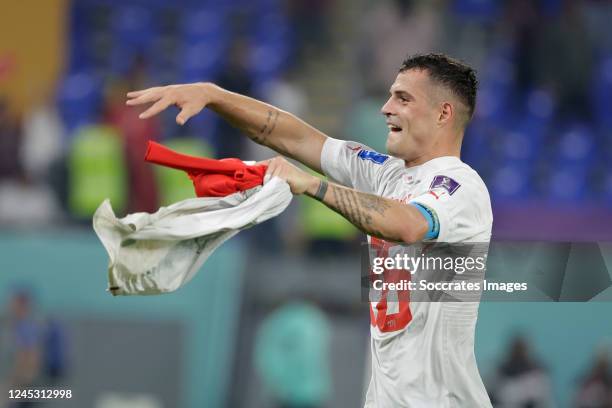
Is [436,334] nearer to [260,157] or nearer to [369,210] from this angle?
[369,210]

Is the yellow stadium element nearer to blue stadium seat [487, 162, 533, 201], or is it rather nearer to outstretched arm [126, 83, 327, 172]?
blue stadium seat [487, 162, 533, 201]

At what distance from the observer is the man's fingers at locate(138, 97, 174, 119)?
4266 mm

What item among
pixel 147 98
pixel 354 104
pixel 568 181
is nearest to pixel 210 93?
pixel 147 98

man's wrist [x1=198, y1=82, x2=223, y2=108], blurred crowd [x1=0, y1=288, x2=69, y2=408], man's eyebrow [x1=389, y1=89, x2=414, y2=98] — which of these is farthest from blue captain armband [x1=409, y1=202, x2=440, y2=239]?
blurred crowd [x1=0, y1=288, x2=69, y2=408]

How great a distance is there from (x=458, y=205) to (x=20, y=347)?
5.48 meters

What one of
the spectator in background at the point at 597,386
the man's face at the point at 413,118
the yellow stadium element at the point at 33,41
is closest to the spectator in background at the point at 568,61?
the spectator in background at the point at 597,386

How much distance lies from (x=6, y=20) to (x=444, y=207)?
1050 centimetres

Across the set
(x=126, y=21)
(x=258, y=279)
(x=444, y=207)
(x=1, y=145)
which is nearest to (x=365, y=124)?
(x=258, y=279)

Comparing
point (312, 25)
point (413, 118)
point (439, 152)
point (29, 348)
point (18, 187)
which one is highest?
point (312, 25)

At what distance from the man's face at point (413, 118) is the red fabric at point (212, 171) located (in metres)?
0.57

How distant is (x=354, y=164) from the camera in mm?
4988

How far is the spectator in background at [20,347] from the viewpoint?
8859mm

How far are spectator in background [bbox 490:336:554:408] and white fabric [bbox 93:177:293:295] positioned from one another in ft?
13.5

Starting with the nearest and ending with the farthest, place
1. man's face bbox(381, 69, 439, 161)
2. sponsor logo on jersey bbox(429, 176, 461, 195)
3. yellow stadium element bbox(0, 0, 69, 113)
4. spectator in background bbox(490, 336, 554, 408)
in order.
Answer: sponsor logo on jersey bbox(429, 176, 461, 195) → man's face bbox(381, 69, 439, 161) → spectator in background bbox(490, 336, 554, 408) → yellow stadium element bbox(0, 0, 69, 113)
